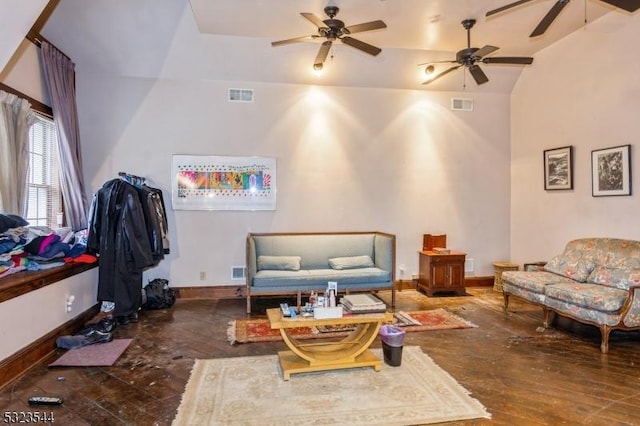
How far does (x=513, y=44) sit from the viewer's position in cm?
513

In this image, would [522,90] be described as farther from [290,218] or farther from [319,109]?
[290,218]

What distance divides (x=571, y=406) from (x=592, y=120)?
3.67m

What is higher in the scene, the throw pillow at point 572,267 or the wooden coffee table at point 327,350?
the throw pillow at point 572,267

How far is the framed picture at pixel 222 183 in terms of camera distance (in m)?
5.25

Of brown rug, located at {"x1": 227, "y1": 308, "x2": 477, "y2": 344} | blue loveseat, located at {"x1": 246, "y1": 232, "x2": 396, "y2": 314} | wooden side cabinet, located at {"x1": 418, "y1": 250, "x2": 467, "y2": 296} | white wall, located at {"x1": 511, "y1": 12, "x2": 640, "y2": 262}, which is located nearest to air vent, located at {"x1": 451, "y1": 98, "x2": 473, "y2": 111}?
white wall, located at {"x1": 511, "y1": 12, "x2": 640, "y2": 262}

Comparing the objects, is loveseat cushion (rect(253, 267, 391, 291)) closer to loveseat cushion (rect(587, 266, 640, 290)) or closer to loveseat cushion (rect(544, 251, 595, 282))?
loveseat cushion (rect(544, 251, 595, 282))

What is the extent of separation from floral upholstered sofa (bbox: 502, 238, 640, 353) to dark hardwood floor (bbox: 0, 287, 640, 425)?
0.26 m

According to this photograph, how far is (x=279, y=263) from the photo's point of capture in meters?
4.88

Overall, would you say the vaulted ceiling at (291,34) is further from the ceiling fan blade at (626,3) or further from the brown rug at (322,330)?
the brown rug at (322,330)

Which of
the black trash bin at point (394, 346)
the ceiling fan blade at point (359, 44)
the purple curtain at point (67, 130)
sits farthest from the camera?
the purple curtain at point (67, 130)

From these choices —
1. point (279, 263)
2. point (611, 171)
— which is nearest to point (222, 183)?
point (279, 263)

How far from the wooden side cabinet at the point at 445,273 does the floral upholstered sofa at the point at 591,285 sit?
2.70 feet

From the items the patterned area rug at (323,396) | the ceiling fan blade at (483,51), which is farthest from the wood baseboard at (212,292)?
the ceiling fan blade at (483,51)

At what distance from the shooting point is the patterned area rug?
2.29m
